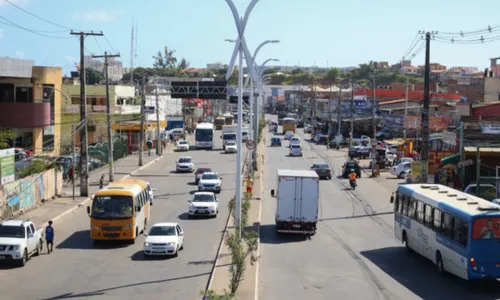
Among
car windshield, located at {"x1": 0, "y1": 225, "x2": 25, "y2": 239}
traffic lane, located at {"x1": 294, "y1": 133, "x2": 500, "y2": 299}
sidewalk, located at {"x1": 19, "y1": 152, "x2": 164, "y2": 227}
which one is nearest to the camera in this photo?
traffic lane, located at {"x1": 294, "y1": 133, "x2": 500, "y2": 299}

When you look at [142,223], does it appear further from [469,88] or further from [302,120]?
[302,120]

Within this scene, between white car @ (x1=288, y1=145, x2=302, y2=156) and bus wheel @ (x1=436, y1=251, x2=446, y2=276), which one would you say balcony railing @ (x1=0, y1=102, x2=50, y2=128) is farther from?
bus wheel @ (x1=436, y1=251, x2=446, y2=276)

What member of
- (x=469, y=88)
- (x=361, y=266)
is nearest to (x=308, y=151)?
(x=469, y=88)

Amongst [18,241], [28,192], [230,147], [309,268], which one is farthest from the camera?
[230,147]

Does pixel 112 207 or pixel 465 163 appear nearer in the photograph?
pixel 112 207

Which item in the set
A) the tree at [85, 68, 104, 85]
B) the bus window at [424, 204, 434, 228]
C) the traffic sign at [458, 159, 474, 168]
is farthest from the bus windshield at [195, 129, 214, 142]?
the tree at [85, 68, 104, 85]

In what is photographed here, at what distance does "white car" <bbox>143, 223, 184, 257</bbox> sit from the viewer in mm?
27828

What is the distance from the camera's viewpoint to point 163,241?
91.6ft

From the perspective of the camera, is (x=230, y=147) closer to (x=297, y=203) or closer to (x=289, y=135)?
(x=289, y=135)

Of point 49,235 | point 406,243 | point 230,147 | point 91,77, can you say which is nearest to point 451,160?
point 406,243

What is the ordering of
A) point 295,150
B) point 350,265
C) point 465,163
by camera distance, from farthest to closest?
point 295,150
point 465,163
point 350,265

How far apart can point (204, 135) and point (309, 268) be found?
65918mm

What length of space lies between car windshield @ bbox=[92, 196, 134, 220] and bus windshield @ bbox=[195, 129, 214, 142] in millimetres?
59918

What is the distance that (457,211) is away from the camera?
23172 mm
